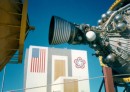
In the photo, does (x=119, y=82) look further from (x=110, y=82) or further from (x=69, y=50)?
(x=69, y=50)

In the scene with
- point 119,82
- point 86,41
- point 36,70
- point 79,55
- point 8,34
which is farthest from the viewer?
point 79,55

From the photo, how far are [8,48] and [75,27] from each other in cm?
505

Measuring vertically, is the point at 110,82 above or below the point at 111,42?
below

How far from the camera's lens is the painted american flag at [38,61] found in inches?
1770

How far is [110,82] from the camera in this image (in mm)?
11297

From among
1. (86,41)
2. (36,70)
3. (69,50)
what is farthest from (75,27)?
(69,50)

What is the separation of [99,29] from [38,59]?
35.4 meters

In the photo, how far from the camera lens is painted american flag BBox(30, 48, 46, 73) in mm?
44969

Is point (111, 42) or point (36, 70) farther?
point (36, 70)

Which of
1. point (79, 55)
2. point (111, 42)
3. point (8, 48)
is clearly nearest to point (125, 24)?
point (111, 42)

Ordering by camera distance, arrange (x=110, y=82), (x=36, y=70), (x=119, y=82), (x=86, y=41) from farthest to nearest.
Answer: (x=36, y=70) → (x=119, y=82) → (x=86, y=41) → (x=110, y=82)

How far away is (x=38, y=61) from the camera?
4622 cm

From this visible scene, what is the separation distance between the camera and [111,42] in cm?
1212

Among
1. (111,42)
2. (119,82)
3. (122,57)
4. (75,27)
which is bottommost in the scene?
(119,82)
